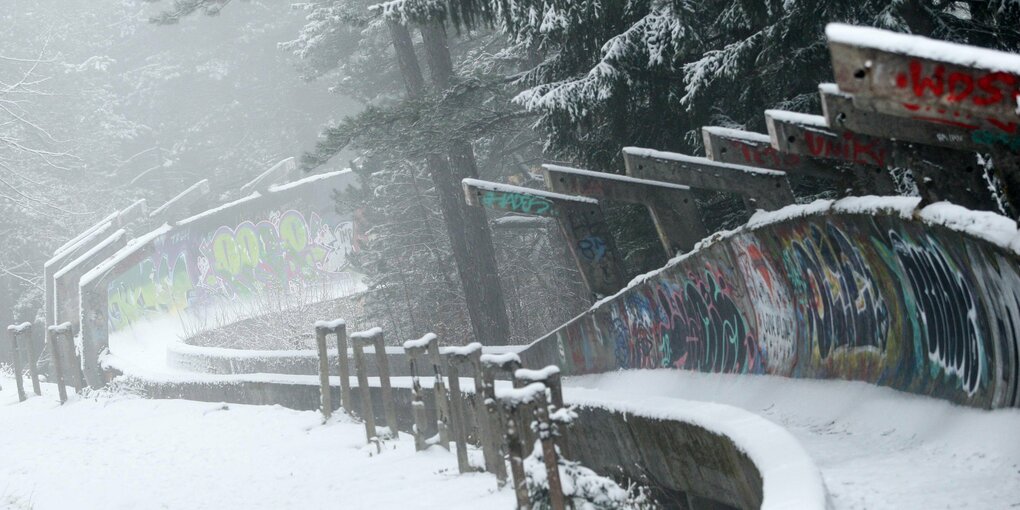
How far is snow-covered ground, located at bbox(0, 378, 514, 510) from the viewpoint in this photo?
9875mm

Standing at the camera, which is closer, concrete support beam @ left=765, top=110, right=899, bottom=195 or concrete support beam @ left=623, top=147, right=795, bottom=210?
concrete support beam @ left=765, top=110, right=899, bottom=195

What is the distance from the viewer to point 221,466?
12250 mm

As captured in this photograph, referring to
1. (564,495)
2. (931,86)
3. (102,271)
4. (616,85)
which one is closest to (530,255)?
(102,271)

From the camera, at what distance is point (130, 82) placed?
2160 inches

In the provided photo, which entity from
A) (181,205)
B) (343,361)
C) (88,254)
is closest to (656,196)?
(343,361)

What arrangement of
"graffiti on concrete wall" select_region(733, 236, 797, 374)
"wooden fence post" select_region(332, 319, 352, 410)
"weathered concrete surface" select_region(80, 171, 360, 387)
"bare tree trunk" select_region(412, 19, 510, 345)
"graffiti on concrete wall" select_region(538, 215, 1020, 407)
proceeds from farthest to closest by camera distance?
"weathered concrete surface" select_region(80, 171, 360, 387) → "bare tree trunk" select_region(412, 19, 510, 345) → "wooden fence post" select_region(332, 319, 352, 410) → "graffiti on concrete wall" select_region(733, 236, 797, 374) → "graffiti on concrete wall" select_region(538, 215, 1020, 407)

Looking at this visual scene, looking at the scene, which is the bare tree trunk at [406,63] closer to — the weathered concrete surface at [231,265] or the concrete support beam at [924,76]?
the weathered concrete surface at [231,265]

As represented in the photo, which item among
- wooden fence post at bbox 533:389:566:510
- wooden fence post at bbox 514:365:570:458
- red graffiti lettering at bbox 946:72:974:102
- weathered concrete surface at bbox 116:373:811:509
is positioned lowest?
weathered concrete surface at bbox 116:373:811:509

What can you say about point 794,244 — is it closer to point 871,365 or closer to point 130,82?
point 871,365

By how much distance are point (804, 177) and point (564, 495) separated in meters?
8.13

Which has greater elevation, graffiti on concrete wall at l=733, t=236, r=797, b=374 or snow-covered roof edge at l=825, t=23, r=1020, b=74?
snow-covered roof edge at l=825, t=23, r=1020, b=74

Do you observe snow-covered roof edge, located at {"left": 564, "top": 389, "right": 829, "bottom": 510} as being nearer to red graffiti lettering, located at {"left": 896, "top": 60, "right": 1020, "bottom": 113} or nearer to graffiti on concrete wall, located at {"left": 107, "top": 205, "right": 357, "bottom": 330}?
red graffiti lettering, located at {"left": 896, "top": 60, "right": 1020, "bottom": 113}

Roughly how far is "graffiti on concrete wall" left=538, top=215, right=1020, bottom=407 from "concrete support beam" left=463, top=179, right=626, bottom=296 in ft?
3.36

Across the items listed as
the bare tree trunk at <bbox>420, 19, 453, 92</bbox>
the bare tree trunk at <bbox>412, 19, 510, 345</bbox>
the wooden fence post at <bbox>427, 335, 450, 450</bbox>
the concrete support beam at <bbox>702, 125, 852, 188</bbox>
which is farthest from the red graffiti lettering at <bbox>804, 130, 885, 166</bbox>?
the bare tree trunk at <bbox>412, 19, 510, 345</bbox>
